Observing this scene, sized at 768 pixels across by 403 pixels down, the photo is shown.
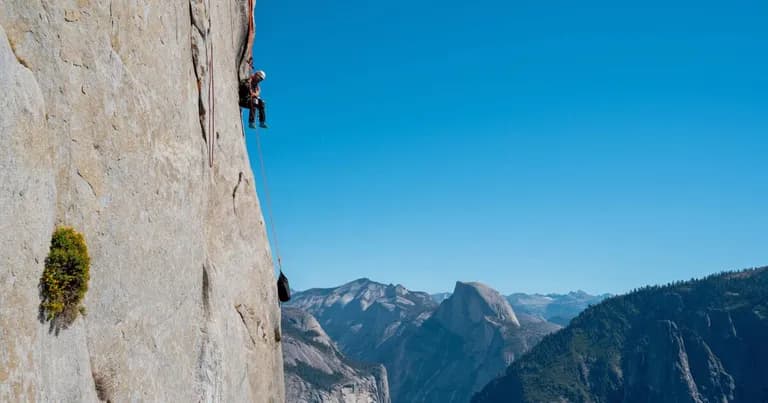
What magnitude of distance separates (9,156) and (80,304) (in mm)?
2377

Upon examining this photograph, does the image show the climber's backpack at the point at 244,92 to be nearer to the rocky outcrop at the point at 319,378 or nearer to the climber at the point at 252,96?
the climber at the point at 252,96

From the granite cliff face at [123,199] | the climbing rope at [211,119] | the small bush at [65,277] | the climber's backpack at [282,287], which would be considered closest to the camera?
the granite cliff face at [123,199]

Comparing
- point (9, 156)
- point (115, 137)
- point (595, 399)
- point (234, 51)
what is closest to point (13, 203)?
point (9, 156)

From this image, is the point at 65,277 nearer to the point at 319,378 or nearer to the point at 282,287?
the point at 282,287

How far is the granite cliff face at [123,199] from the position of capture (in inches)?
275

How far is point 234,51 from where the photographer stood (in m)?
18.3

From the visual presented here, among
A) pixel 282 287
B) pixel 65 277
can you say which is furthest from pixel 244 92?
pixel 65 277

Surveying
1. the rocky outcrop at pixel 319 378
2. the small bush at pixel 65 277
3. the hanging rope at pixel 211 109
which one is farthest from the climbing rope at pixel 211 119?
the rocky outcrop at pixel 319 378

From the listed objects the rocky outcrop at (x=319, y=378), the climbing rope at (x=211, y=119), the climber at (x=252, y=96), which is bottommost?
the rocky outcrop at (x=319, y=378)

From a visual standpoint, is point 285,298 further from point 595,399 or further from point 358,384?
point 595,399

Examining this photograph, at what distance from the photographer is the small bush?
7461mm

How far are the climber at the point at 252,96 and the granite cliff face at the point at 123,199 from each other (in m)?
3.37

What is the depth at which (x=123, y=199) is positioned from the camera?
9.46 meters

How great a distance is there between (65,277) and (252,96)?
40.7ft
